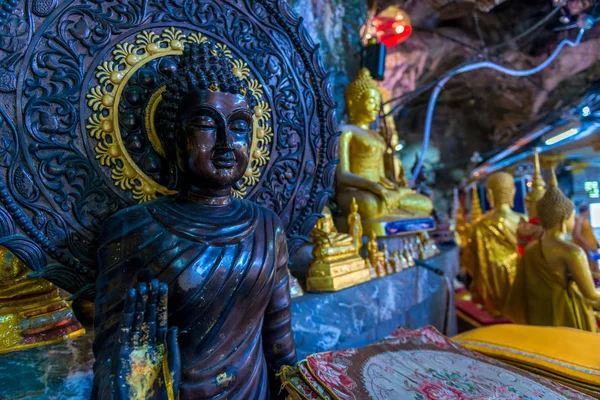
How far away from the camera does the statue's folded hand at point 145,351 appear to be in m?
0.61

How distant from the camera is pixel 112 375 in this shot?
2.01ft

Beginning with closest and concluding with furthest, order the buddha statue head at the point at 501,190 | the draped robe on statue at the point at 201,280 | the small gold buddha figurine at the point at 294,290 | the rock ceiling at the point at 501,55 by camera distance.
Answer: the draped robe on statue at the point at 201,280
the small gold buddha figurine at the point at 294,290
the buddha statue head at the point at 501,190
the rock ceiling at the point at 501,55

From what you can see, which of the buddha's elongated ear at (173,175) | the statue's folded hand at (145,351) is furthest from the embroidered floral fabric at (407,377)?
the buddha's elongated ear at (173,175)

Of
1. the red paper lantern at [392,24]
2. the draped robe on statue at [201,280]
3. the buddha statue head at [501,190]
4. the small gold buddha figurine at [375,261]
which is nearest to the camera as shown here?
the draped robe on statue at [201,280]

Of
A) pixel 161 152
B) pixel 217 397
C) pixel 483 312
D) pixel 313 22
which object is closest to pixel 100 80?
pixel 161 152

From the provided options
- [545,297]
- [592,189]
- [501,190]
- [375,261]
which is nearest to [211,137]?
[375,261]

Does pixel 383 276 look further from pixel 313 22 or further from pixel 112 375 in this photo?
pixel 313 22

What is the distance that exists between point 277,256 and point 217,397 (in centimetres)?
37

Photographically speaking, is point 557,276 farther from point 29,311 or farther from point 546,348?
point 29,311

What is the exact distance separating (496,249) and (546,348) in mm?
2085

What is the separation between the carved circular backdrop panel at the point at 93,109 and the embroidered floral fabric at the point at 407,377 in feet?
1.71

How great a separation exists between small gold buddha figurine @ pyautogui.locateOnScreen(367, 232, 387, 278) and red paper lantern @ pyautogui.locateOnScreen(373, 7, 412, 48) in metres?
2.58

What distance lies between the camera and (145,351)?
0.63m

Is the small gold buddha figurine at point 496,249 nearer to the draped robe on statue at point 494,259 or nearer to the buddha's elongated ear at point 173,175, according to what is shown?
the draped robe on statue at point 494,259
